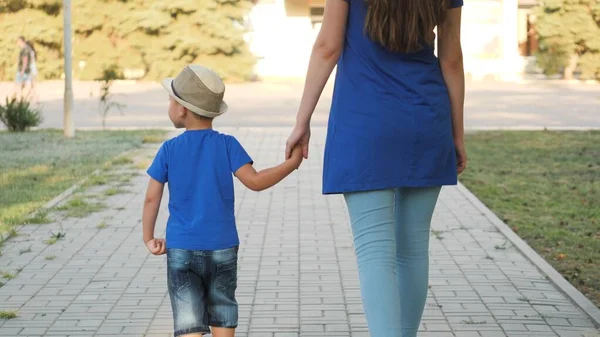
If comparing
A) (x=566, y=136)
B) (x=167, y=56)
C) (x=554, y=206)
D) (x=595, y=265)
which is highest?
(x=595, y=265)

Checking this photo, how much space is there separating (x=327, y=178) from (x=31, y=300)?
303 cm

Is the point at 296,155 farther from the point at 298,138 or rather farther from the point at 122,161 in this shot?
the point at 122,161

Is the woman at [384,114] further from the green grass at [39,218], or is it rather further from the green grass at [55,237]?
the green grass at [39,218]

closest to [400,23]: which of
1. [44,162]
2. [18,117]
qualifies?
[44,162]

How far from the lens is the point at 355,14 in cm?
405

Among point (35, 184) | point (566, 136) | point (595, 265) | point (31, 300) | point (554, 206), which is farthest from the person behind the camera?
point (566, 136)

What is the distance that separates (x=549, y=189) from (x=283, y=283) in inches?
238

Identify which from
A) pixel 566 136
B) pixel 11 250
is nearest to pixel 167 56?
pixel 566 136

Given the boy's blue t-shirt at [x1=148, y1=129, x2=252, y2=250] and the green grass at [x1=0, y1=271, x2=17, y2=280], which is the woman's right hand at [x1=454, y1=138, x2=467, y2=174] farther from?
the green grass at [x1=0, y1=271, x2=17, y2=280]

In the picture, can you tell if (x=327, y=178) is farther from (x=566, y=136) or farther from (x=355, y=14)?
(x=566, y=136)

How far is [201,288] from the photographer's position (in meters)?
4.33

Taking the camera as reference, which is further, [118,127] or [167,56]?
[167,56]

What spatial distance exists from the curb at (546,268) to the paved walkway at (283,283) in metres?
0.06

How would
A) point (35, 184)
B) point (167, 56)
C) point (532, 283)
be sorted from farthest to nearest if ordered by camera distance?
point (167, 56)
point (35, 184)
point (532, 283)
